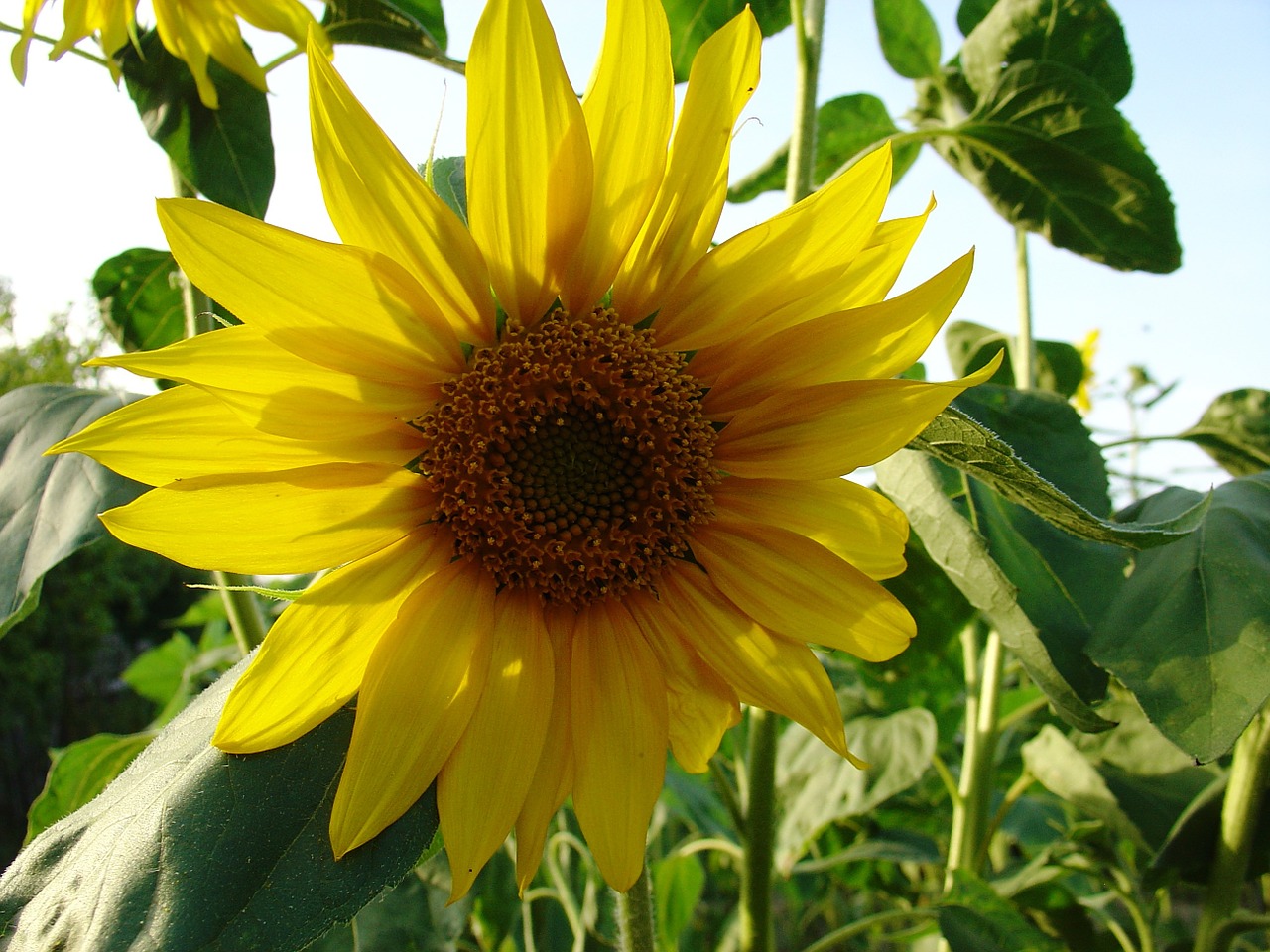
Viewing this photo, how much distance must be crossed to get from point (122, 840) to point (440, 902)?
43cm

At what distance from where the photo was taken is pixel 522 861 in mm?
644

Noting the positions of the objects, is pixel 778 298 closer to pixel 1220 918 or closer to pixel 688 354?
pixel 688 354

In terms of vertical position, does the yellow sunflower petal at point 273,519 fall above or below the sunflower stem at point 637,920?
above

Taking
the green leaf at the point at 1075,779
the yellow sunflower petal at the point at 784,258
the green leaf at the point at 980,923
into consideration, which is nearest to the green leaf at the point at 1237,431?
the green leaf at the point at 1075,779

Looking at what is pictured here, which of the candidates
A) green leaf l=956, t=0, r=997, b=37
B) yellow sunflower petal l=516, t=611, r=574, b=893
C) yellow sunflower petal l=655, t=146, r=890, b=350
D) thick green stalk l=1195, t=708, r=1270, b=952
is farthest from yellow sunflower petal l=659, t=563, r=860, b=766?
green leaf l=956, t=0, r=997, b=37

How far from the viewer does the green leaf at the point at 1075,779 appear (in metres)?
1.21

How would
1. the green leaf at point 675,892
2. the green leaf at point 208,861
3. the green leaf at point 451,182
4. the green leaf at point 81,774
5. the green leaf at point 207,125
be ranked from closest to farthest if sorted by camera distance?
the green leaf at point 208,861, the green leaf at point 451,182, the green leaf at point 207,125, the green leaf at point 81,774, the green leaf at point 675,892

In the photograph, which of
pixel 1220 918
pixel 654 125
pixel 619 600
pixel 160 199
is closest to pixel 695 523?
pixel 619 600

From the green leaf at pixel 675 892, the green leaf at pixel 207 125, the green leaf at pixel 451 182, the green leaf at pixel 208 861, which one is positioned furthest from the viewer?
the green leaf at pixel 675 892

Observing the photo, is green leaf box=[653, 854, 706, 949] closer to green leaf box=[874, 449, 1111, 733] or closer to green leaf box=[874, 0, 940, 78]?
green leaf box=[874, 449, 1111, 733]

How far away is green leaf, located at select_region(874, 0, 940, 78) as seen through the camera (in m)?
1.29

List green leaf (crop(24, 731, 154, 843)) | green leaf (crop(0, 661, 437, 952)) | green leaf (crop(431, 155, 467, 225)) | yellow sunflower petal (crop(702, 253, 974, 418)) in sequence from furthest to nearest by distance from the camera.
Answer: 1. green leaf (crop(24, 731, 154, 843))
2. green leaf (crop(431, 155, 467, 225))
3. yellow sunflower petal (crop(702, 253, 974, 418))
4. green leaf (crop(0, 661, 437, 952))

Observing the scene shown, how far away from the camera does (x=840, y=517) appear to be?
690 millimetres

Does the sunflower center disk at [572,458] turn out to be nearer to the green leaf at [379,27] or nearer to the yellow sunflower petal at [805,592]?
the yellow sunflower petal at [805,592]
